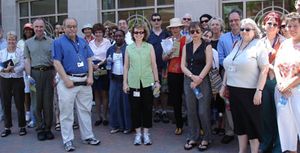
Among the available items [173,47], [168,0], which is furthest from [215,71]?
[168,0]

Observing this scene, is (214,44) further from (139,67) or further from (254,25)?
(254,25)

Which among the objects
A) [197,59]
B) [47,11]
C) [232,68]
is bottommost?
[232,68]

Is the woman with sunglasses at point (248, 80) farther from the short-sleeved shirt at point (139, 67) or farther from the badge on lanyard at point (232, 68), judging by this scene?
the short-sleeved shirt at point (139, 67)

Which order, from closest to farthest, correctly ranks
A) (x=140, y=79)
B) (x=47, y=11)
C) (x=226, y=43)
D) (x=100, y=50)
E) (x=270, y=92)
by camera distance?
1. (x=270, y=92)
2. (x=226, y=43)
3. (x=140, y=79)
4. (x=100, y=50)
5. (x=47, y=11)

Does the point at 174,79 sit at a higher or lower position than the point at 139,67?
lower

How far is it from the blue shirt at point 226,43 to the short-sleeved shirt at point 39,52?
287 cm

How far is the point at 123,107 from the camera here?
23.6 ft

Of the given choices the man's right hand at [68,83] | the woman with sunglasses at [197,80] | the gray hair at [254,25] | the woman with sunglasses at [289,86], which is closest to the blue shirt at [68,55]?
the man's right hand at [68,83]

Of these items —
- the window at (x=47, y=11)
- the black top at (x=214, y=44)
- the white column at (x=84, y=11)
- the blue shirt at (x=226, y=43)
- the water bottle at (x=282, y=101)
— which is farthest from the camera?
the window at (x=47, y=11)

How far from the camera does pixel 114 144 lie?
650cm

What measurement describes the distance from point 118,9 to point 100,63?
458cm

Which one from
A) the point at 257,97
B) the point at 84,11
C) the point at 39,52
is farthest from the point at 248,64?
the point at 84,11

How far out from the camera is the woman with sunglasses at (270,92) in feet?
Result: 17.1

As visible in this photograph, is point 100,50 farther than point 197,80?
Yes
